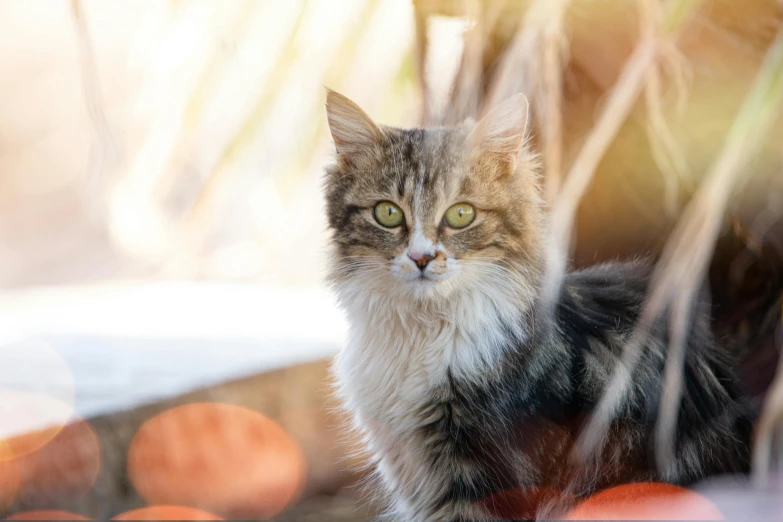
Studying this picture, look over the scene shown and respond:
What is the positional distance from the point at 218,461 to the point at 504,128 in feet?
4.81

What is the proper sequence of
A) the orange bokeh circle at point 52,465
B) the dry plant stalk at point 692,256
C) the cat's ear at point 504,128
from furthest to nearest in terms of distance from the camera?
the orange bokeh circle at point 52,465, the cat's ear at point 504,128, the dry plant stalk at point 692,256

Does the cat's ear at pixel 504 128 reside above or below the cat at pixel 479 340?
above

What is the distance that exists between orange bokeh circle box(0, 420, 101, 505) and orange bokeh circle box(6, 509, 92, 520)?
23mm

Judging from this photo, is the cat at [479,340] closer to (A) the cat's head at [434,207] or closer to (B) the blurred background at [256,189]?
(A) the cat's head at [434,207]

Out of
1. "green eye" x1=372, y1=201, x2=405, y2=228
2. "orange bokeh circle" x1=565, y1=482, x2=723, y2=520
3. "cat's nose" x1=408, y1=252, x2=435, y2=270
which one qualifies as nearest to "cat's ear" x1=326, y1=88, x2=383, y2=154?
"green eye" x1=372, y1=201, x2=405, y2=228

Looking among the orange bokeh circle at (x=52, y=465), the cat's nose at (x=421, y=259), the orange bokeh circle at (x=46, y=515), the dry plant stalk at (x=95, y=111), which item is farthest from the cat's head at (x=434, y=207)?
the orange bokeh circle at (x=46, y=515)

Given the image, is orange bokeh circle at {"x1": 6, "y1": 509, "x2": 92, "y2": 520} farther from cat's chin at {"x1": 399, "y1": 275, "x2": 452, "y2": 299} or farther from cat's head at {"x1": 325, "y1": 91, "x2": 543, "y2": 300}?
cat's chin at {"x1": 399, "y1": 275, "x2": 452, "y2": 299}

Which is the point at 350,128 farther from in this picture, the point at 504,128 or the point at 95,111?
the point at 95,111

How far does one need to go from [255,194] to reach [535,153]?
2.18 ft

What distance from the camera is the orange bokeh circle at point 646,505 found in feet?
4.06

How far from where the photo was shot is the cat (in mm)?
1341

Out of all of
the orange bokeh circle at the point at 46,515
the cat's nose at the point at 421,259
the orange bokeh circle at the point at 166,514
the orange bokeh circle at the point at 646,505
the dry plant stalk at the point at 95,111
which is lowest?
the orange bokeh circle at the point at 166,514

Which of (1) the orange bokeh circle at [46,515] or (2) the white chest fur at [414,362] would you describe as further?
(1) the orange bokeh circle at [46,515]

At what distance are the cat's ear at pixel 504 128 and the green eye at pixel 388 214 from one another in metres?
0.21
